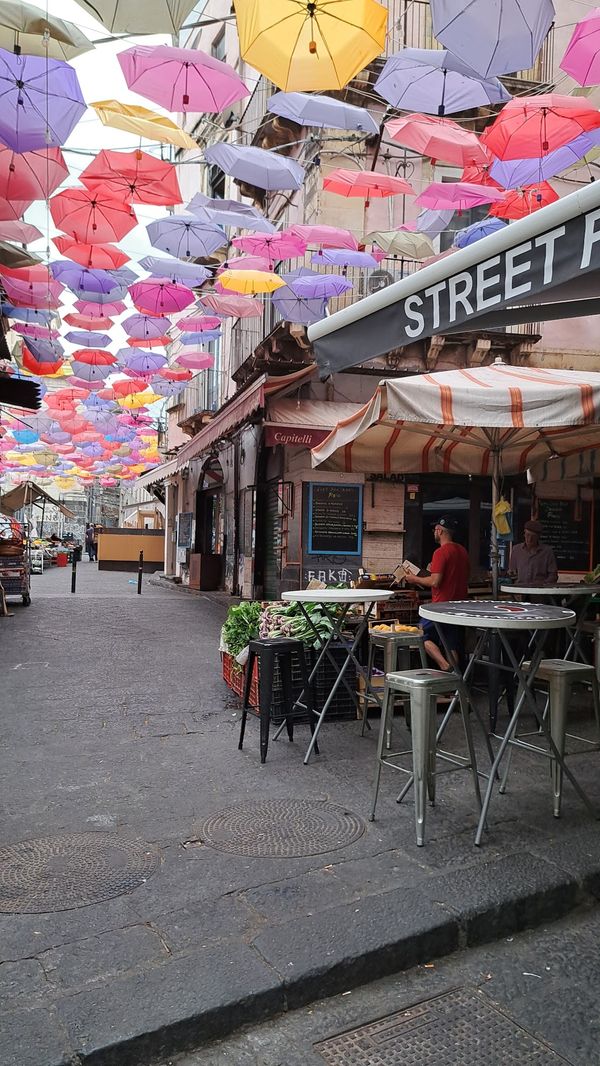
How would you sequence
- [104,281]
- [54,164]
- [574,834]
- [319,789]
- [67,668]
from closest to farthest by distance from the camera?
1. [574,834]
2. [319,789]
3. [54,164]
4. [67,668]
5. [104,281]

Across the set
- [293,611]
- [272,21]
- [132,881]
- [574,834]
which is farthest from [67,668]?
[272,21]

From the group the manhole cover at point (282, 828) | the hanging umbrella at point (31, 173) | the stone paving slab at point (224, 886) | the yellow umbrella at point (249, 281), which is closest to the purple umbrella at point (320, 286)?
the yellow umbrella at point (249, 281)

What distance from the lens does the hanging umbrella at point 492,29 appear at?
5.54m

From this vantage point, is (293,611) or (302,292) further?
(302,292)

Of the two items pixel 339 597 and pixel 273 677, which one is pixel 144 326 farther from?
pixel 339 597

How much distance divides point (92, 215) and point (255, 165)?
2163 mm

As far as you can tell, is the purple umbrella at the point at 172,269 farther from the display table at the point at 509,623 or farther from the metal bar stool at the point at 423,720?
the metal bar stool at the point at 423,720

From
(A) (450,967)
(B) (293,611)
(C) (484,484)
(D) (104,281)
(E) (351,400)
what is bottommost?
(A) (450,967)

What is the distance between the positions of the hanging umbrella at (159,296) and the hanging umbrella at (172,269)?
79 centimetres

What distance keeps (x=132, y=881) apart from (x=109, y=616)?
1048 cm

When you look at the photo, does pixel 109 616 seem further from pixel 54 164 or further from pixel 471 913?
pixel 471 913

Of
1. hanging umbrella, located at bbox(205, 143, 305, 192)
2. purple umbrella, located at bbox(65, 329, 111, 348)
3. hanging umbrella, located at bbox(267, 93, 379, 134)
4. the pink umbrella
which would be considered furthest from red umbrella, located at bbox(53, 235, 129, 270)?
the pink umbrella

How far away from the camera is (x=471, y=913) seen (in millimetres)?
2984

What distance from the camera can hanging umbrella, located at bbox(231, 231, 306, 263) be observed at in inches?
368
